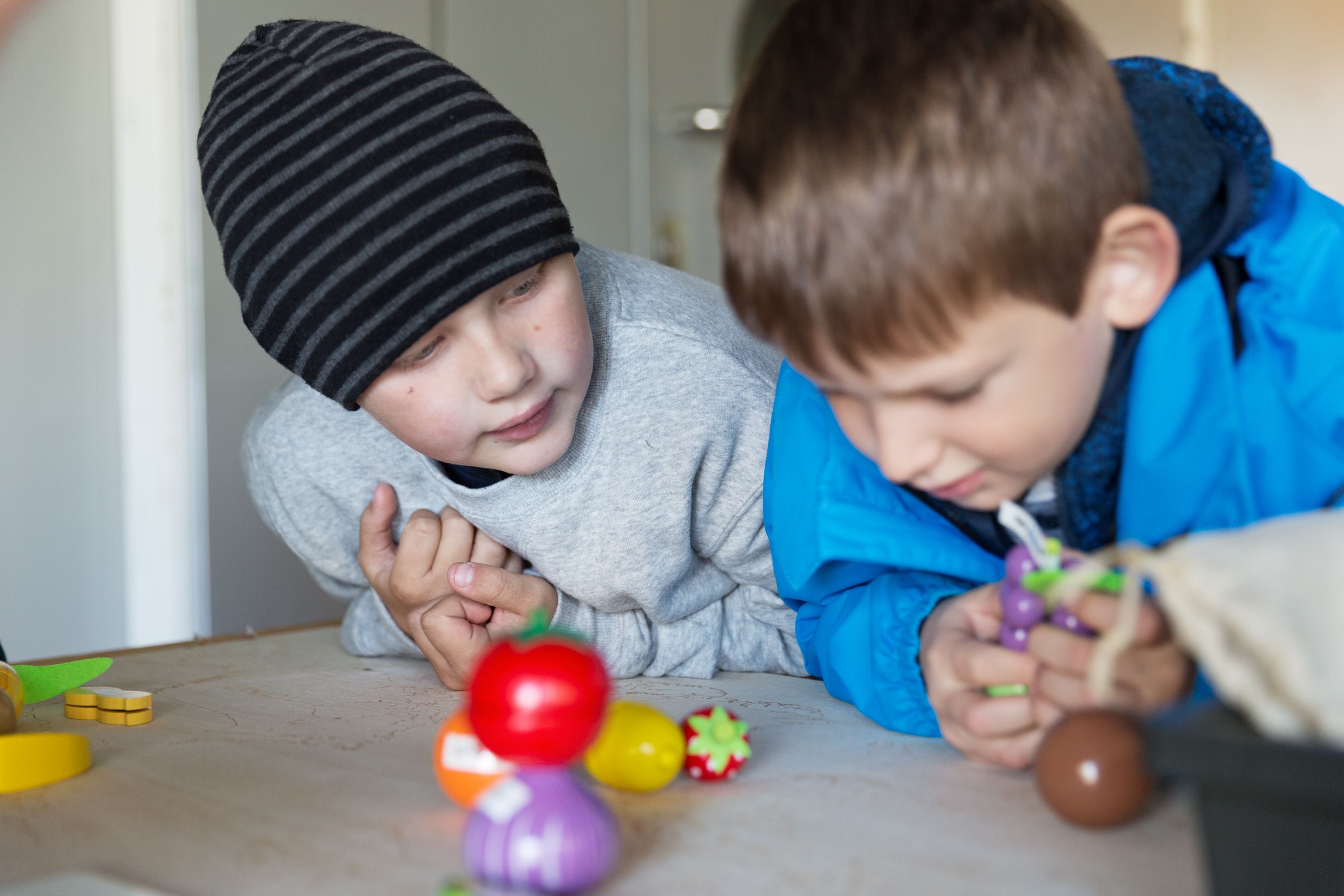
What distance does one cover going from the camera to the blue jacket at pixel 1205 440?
0.63m

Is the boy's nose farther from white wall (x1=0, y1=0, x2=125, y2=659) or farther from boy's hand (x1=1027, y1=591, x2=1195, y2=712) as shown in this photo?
white wall (x1=0, y1=0, x2=125, y2=659)

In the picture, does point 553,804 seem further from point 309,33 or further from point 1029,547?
point 309,33

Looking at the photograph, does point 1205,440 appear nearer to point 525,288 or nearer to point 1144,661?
point 1144,661

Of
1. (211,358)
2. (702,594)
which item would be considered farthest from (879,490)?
(211,358)

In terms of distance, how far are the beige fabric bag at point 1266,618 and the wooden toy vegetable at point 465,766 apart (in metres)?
0.27

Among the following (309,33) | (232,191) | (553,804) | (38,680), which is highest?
(309,33)

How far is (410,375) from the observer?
80 cm

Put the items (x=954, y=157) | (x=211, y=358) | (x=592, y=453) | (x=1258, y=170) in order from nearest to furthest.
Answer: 1. (x=954, y=157)
2. (x=1258, y=170)
3. (x=592, y=453)
4. (x=211, y=358)

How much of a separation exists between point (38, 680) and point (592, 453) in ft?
1.44

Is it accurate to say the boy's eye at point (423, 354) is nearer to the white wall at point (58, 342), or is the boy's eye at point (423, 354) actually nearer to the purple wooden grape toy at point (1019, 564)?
the purple wooden grape toy at point (1019, 564)

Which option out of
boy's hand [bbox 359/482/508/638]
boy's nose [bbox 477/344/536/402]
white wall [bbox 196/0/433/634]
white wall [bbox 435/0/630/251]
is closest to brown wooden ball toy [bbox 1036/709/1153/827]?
boy's nose [bbox 477/344/536/402]

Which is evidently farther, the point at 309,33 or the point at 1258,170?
the point at 309,33

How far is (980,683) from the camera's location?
607 millimetres

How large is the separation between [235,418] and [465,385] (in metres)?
0.89
